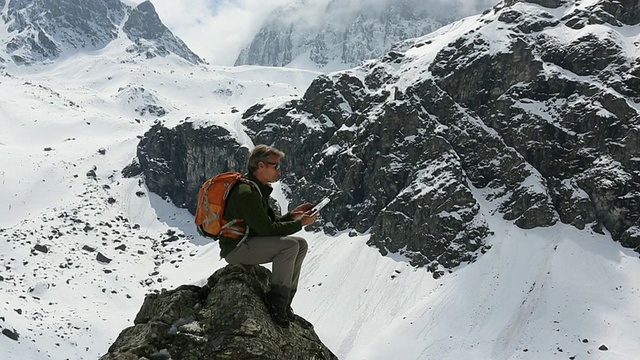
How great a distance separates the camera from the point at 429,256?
351ft

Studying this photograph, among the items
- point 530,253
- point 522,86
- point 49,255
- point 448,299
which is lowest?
point 530,253

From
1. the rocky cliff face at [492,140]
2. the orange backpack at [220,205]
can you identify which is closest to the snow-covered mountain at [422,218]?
the rocky cliff face at [492,140]

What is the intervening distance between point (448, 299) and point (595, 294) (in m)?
23.8

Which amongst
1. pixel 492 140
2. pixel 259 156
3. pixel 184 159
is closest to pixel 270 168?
pixel 259 156

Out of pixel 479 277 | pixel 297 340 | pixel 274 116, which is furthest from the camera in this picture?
pixel 274 116

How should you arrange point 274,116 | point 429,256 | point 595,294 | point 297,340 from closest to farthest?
point 297,340, point 595,294, point 429,256, point 274,116

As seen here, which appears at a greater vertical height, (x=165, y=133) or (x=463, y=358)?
(x=165, y=133)

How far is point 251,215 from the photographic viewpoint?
8.05 meters

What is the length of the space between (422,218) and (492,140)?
81.1 ft

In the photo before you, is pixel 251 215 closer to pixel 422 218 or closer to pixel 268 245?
pixel 268 245

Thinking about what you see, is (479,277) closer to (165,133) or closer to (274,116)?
(274,116)

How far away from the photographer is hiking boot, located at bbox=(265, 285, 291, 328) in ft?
27.0

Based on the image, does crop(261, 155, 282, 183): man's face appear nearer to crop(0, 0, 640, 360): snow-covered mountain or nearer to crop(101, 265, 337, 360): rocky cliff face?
crop(101, 265, 337, 360): rocky cliff face

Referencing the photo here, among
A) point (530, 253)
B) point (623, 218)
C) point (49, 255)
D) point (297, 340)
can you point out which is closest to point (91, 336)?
point (49, 255)
